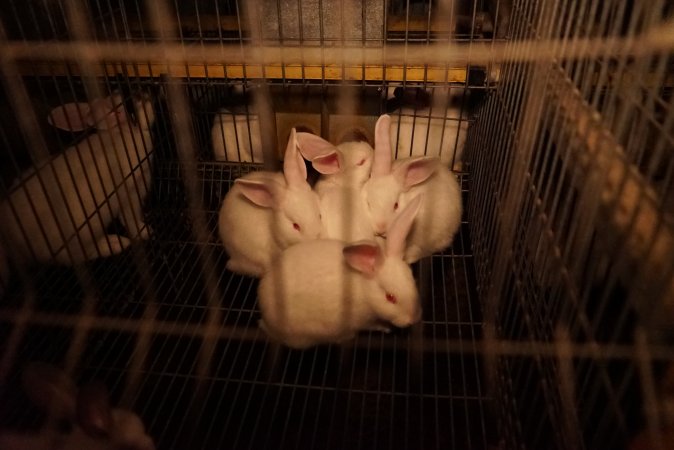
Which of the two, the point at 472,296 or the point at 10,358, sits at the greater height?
the point at 10,358

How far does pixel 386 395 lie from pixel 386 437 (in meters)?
0.11

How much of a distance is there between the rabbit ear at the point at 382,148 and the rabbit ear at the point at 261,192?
31cm

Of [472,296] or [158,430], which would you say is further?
[472,296]

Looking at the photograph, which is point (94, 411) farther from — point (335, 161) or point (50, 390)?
point (335, 161)

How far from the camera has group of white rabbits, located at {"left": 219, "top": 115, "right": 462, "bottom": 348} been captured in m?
1.25

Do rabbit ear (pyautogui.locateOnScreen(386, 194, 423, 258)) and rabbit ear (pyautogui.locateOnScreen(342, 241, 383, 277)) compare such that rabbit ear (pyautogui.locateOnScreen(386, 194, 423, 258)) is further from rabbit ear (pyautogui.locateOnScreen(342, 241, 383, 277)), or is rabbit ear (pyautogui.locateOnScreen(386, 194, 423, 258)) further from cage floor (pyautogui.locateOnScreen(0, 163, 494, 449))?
cage floor (pyautogui.locateOnScreen(0, 163, 494, 449))

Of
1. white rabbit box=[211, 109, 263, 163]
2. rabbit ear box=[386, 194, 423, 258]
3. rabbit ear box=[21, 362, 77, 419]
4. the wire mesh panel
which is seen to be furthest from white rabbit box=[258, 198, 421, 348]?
white rabbit box=[211, 109, 263, 163]

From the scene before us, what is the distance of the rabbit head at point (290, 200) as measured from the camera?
1433 mm

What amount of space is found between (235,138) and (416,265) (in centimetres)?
88

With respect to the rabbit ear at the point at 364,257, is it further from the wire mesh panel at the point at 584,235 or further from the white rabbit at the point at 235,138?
the white rabbit at the point at 235,138

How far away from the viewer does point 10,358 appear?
124 cm

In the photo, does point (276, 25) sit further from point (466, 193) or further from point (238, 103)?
point (466, 193)

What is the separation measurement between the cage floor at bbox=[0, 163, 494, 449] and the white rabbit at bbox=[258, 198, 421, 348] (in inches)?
5.4

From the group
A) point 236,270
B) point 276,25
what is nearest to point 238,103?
point 276,25
